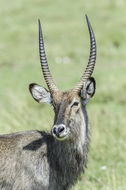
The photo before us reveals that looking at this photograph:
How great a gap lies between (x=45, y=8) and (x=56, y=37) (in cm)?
1048

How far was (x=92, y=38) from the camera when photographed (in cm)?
775

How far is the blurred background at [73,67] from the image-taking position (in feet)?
40.4

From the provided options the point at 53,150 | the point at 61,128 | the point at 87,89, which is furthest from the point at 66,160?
the point at 87,89

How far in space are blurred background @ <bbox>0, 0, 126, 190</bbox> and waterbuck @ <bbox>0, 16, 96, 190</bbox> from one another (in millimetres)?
1480

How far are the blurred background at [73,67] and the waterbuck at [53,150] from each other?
148 centimetres

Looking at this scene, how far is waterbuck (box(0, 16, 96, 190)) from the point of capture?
7.27 m

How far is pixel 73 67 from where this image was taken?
2178 cm

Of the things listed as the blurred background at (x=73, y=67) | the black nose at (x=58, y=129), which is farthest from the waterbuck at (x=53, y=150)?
the blurred background at (x=73, y=67)

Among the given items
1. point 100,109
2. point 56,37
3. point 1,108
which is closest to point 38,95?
point 1,108

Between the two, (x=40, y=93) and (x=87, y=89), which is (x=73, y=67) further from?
(x=87, y=89)

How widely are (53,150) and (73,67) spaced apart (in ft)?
46.8

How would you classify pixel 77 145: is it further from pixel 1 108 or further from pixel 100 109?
pixel 100 109

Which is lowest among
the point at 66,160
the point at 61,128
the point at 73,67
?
the point at 73,67

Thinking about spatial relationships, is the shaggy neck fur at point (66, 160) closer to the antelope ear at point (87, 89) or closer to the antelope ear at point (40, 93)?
the antelope ear at point (87, 89)
